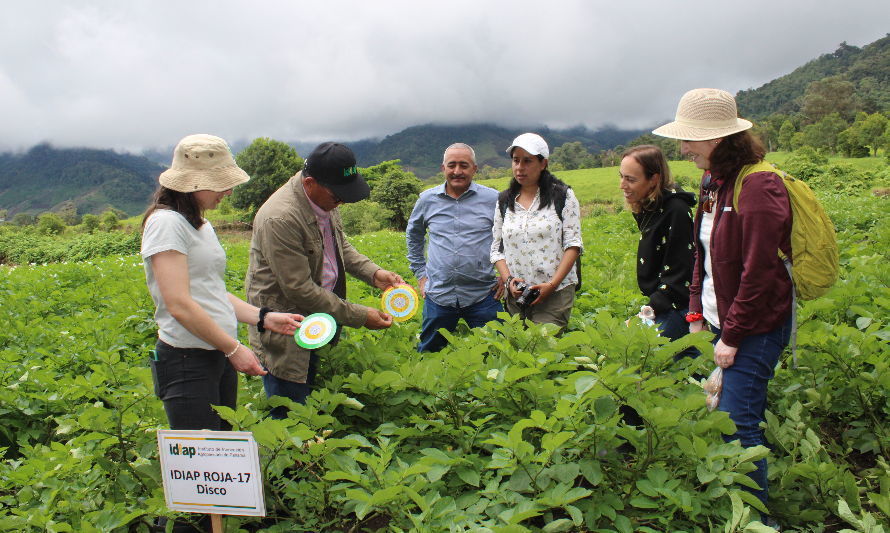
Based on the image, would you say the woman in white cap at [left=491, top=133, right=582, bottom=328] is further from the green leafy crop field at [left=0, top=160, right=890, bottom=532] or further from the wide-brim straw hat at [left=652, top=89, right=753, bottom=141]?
the wide-brim straw hat at [left=652, top=89, right=753, bottom=141]

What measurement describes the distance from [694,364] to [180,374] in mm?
2047

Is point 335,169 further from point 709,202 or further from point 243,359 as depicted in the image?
point 709,202

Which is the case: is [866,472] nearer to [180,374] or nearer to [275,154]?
[180,374]

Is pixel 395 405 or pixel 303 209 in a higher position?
pixel 303 209

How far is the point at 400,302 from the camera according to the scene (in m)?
3.36

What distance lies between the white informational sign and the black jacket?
2.42 m

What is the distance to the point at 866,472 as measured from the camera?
2.72 metres

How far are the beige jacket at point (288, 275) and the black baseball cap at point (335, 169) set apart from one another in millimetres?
123

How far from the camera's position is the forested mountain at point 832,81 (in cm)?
9519

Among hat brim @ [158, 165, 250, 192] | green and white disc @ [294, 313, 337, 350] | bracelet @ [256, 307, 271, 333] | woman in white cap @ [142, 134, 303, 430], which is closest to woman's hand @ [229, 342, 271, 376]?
woman in white cap @ [142, 134, 303, 430]

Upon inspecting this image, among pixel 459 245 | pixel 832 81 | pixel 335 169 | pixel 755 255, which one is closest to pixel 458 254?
pixel 459 245

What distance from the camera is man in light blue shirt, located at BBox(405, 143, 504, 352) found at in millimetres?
4230

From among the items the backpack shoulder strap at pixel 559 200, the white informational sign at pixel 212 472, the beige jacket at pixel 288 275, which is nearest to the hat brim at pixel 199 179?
the beige jacket at pixel 288 275

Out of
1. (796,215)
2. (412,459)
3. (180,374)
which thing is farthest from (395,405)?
(796,215)
